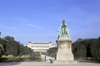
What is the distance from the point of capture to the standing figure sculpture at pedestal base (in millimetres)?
19002

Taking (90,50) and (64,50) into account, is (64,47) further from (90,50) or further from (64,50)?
(90,50)

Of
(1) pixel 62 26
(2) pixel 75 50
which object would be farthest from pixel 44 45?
(1) pixel 62 26

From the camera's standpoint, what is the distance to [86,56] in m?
38.4

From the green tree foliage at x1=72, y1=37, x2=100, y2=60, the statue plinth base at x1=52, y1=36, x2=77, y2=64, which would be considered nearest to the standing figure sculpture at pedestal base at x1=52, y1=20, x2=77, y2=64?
the statue plinth base at x1=52, y1=36, x2=77, y2=64

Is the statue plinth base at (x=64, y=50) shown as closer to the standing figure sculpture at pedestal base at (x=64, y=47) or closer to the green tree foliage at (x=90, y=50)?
the standing figure sculpture at pedestal base at (x=64, y=47)

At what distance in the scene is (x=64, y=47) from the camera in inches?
775

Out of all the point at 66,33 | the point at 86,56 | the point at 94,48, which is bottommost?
the point at 86,56

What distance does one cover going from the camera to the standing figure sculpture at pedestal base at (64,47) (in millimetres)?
19002

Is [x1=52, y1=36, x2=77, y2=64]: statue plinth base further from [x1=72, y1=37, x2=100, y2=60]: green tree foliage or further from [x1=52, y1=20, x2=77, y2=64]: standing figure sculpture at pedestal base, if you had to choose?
[x1=72, y1=37, x2=100, y2=60]: green tree foliage

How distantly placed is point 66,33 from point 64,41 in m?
1.51

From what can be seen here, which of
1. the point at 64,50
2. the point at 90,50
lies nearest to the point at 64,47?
the point at 64,50

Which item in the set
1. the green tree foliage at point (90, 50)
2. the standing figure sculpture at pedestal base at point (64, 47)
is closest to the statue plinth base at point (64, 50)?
the standing figure sculpture at pedestal base at point (64, 47)

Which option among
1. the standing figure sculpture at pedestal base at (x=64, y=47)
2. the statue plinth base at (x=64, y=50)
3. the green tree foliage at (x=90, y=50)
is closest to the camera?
the standing figure sculpture at pedestal base at (x=64, y=47)

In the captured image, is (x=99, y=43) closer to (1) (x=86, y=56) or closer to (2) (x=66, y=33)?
(1) (x=86, y=56)
